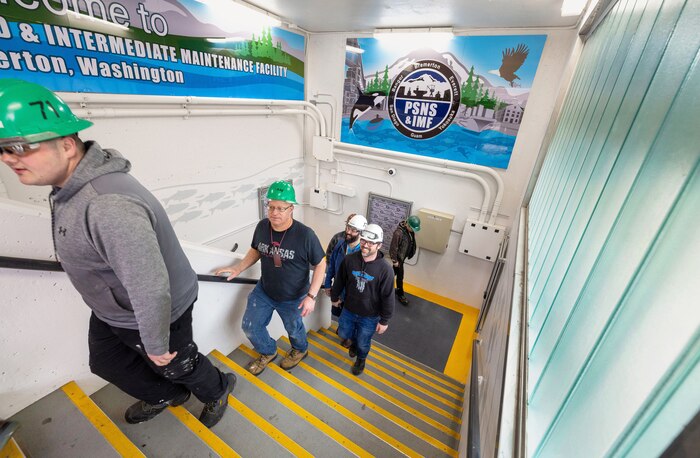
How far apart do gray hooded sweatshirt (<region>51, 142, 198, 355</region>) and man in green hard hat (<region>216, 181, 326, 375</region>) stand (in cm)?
113

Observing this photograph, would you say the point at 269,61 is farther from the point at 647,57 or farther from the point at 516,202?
the point at 647,57

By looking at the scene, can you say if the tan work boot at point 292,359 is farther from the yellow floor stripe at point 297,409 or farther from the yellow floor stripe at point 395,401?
the yellow floor stripe at point 297,409

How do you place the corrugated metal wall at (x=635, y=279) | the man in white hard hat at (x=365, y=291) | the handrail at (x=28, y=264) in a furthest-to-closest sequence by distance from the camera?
the man in white hard hat at (x=365, y=291) → the handrail at (x=28, y=264) → the corrugated metal wall at (x=635, y=279)

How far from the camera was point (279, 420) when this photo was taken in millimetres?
2316

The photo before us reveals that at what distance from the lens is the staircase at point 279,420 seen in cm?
178

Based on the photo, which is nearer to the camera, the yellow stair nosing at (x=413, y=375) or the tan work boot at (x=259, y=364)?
the tan work boot at (x=259, y=364)

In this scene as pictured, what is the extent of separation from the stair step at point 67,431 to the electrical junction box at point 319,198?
16.4 ft

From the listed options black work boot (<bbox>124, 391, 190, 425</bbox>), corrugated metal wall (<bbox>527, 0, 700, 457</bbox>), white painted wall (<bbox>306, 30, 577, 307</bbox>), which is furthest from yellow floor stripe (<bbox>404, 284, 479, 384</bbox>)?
corrugated metal wall (<bbox>527, 0, 700, 457</bbox>)

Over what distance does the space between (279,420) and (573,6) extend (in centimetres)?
452

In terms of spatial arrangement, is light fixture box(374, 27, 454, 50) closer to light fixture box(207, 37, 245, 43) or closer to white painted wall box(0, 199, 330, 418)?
light fixture box(207, 37, 245, 43)

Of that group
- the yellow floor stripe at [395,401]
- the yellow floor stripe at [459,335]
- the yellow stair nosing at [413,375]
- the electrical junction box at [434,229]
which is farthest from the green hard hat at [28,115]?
the electrical junction box at [434,229]

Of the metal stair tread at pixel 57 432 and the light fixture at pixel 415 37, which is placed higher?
the light fixture at pixel 415 37

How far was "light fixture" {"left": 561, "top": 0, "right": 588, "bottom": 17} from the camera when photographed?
2.77 m

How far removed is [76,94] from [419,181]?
185 inches
